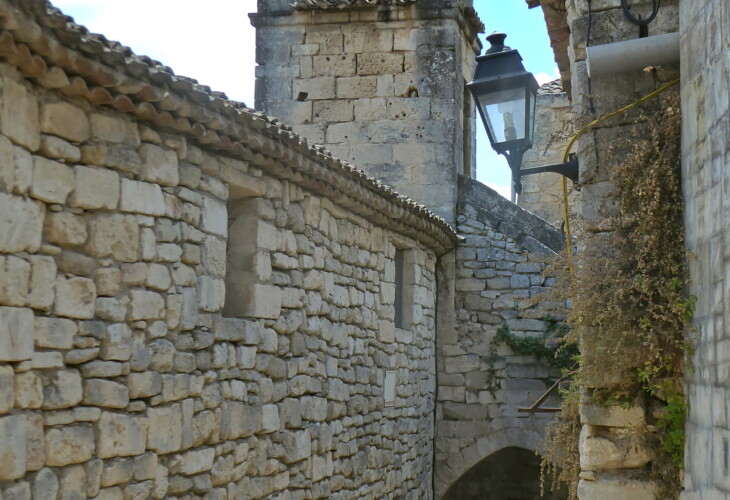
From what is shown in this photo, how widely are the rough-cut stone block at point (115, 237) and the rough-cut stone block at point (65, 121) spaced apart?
42cm

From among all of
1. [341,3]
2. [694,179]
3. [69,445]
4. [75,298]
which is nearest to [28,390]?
[69,445]

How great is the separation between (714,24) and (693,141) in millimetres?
597

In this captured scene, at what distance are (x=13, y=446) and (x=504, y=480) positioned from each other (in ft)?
31.4

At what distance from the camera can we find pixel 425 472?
419 inches

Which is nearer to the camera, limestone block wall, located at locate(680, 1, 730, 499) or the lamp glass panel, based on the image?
limestone block wall, located at locate(680, 1, 730, 499)

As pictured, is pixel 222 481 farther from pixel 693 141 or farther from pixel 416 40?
pixel 416 40

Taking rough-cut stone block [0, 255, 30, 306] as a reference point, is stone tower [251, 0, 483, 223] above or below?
above

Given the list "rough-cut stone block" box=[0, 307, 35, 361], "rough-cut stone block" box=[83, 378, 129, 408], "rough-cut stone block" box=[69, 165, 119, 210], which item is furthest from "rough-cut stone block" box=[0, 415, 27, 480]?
"rough-cut stone block" box=[69, 165, 119, 210]

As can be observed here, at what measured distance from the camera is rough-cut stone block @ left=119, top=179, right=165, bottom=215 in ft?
16.2

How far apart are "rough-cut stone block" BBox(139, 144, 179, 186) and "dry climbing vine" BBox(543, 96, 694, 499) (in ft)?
7.38

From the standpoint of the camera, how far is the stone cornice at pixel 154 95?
3.95m

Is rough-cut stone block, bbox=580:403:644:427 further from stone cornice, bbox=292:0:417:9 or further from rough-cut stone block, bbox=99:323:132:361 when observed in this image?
stone cornice, bbox=292:0:417:9

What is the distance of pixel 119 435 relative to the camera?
15.8 ft

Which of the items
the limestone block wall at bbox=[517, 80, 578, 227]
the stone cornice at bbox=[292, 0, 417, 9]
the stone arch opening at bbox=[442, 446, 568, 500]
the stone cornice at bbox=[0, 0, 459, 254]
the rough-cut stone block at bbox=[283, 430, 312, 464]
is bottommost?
the stone arch opening at bbox=[442, 446, 568, 500]
